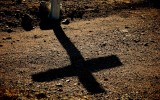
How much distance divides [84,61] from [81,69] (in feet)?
1.06

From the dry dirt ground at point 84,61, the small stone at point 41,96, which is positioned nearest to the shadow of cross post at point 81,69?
the dry dirt ground at point 84,61

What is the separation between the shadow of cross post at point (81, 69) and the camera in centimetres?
529

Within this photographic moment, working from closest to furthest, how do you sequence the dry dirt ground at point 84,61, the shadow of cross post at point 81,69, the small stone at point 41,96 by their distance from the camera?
the small stone at point 41,96 → the dry dirt ground at point 84,61 → the shadow of cross post at point 81,69

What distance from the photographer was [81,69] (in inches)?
225

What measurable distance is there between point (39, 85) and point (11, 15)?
3146mm

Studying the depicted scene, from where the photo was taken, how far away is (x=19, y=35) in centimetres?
677

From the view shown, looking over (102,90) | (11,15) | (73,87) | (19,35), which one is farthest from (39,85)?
(11,15)

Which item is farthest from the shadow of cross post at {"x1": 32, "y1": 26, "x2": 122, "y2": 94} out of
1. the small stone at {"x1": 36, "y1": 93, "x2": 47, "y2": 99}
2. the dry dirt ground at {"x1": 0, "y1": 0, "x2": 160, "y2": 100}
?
the small stone at {"x1": 36, "y1": 93, "x2": 47, "y2": 99}

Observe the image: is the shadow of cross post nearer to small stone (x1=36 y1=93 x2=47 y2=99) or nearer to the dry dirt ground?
the dry dirt ground

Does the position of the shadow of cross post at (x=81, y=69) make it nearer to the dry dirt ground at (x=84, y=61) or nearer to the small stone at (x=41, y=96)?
the dry dirt ground at (x=84, y=61)

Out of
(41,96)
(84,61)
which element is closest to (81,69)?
(84,61)

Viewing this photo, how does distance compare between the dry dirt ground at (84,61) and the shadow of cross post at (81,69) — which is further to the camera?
the shadow of cross post at (81,69)

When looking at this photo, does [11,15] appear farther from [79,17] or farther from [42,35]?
[79,17]

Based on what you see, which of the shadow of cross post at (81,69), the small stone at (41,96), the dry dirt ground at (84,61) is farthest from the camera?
the shadow of cross post at (81,69)
